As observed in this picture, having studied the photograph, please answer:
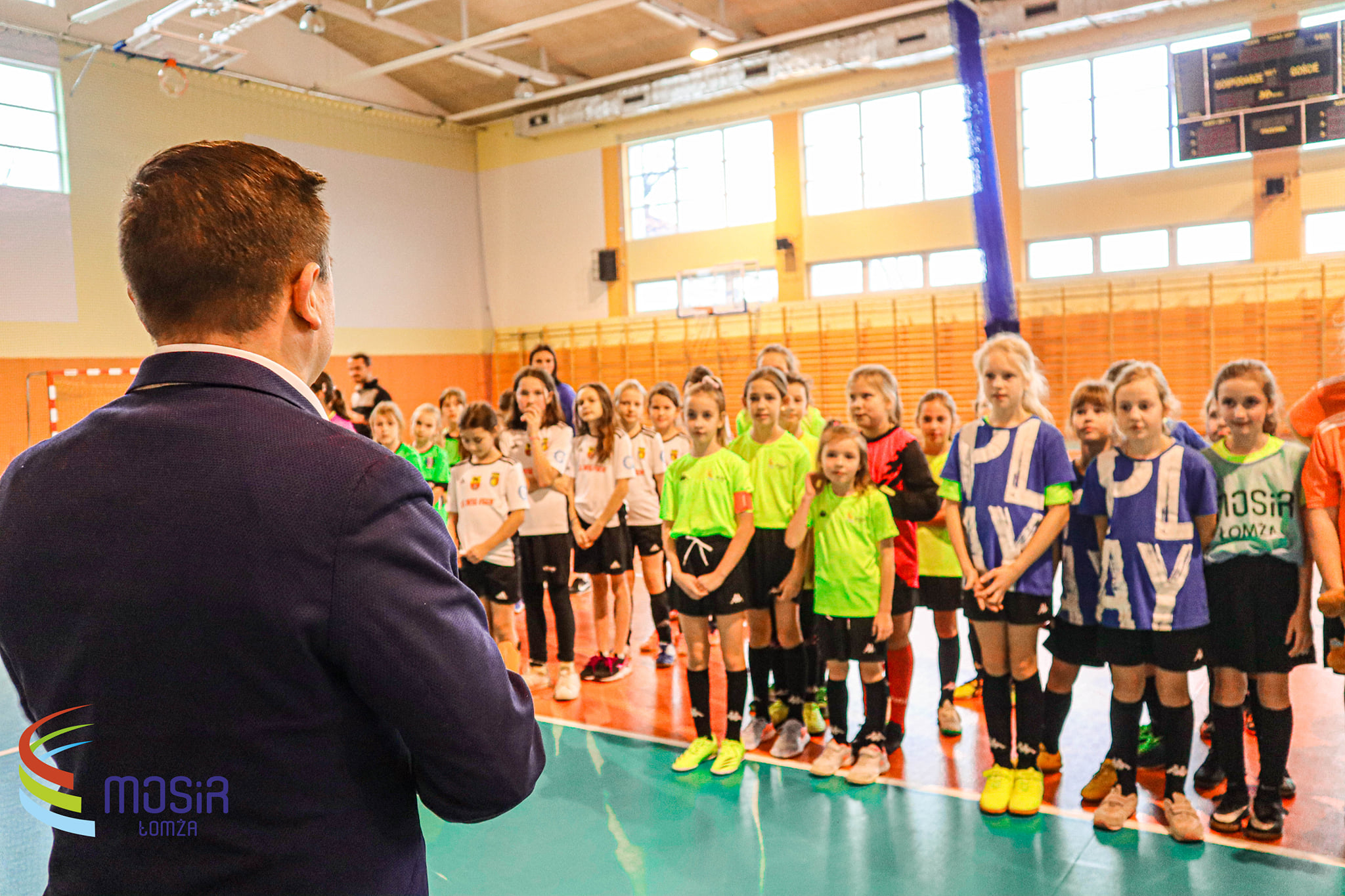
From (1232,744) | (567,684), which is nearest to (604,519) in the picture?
(567,684)

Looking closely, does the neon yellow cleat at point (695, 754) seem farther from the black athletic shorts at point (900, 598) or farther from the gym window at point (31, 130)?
the gym window at point (31, 130)

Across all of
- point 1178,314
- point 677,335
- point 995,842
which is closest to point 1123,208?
point 1178,314

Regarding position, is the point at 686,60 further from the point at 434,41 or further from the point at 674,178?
the point at 434,41

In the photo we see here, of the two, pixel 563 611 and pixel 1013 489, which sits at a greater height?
pixel 1013 489

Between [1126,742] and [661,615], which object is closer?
[1126,742]

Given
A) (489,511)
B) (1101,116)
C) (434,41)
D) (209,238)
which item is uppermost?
(434,41)

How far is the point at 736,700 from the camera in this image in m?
3.95

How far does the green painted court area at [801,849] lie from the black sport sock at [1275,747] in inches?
11.2

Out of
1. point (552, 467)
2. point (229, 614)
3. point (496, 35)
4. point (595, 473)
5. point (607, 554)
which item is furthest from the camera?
point (496, 35)

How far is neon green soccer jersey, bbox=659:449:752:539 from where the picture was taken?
3.94 metres

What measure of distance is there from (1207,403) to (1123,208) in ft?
31.8

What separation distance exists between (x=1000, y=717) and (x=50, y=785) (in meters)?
3.26

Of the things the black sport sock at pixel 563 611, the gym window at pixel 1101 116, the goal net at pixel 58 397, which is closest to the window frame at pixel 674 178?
the gym window at pixel 1101 116

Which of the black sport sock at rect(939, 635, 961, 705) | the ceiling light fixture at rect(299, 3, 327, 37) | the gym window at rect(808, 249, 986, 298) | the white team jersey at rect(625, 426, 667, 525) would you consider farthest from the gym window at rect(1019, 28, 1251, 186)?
the black sport sock at rect(939, 635, 961, 705)
